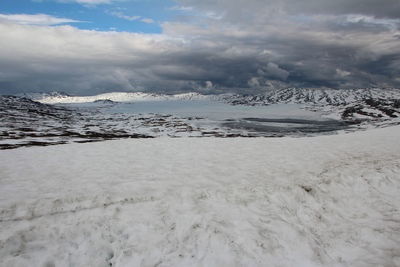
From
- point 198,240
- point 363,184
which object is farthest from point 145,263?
point 363,184

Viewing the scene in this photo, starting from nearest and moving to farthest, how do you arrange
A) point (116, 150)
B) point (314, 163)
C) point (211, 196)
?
point (211, 196)
point (314, 163)
point (116, 150)

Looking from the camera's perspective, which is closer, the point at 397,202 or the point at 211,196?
the point at 211,196

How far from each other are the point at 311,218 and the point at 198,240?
454cm

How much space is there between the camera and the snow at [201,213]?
271 inches

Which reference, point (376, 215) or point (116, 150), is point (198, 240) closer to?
point (376, 215)

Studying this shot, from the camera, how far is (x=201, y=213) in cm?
853

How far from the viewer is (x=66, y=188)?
1032 cm

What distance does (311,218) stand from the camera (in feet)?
29.6

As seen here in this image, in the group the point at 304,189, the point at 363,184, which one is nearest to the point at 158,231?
the point at 304,189

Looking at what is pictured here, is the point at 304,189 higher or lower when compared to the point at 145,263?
higher

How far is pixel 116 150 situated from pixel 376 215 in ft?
55.6

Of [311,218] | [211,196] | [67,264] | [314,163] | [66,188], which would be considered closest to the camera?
[67,264]

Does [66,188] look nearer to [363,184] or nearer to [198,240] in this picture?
[198,240]

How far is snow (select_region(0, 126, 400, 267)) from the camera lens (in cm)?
688
